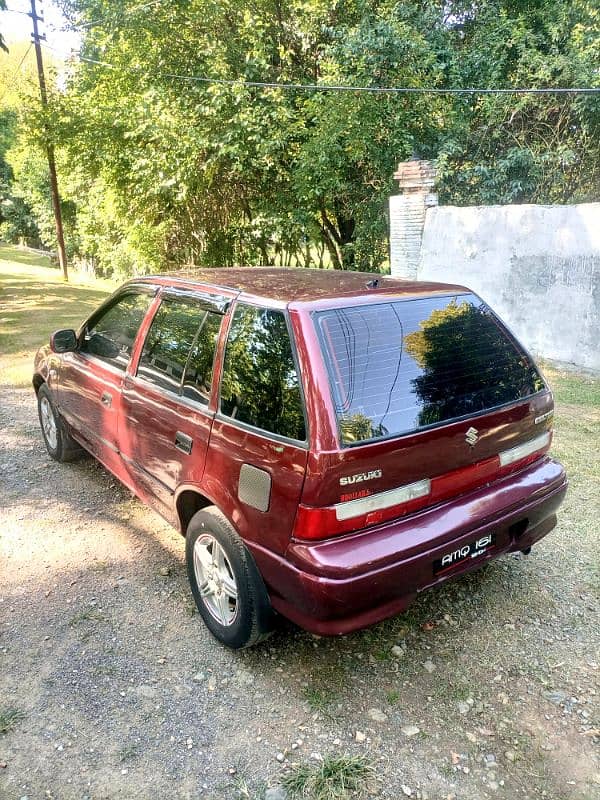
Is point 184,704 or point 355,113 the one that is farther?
point 355,113

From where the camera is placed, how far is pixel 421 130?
10070 millimetres

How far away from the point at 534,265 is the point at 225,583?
6.59m

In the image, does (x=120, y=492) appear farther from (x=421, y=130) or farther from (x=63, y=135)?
(x=63, y=135)

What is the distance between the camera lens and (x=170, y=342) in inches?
127

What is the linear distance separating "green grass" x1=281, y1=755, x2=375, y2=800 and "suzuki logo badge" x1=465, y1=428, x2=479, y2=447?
1341 millimetres

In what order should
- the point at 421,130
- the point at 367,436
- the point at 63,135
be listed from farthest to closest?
1. the point at 63,135
2. the point at 421,130
3. the point at 367,436

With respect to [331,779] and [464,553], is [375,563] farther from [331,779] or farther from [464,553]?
[331,779]

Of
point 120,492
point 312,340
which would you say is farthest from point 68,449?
point 312,340

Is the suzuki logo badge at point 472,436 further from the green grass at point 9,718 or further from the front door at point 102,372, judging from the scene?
the green grass at point 9,718

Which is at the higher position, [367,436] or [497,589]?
[367,436]

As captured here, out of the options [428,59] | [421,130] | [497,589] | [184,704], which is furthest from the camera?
[421,130]

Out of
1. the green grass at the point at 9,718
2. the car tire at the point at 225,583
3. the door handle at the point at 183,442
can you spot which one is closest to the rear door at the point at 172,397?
the door handle at the point at 183,442

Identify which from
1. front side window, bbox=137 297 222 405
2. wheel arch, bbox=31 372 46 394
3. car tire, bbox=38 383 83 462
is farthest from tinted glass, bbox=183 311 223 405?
wheel arch, bbox=31 372 46 394

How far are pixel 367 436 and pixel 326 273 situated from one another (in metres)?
1.40
